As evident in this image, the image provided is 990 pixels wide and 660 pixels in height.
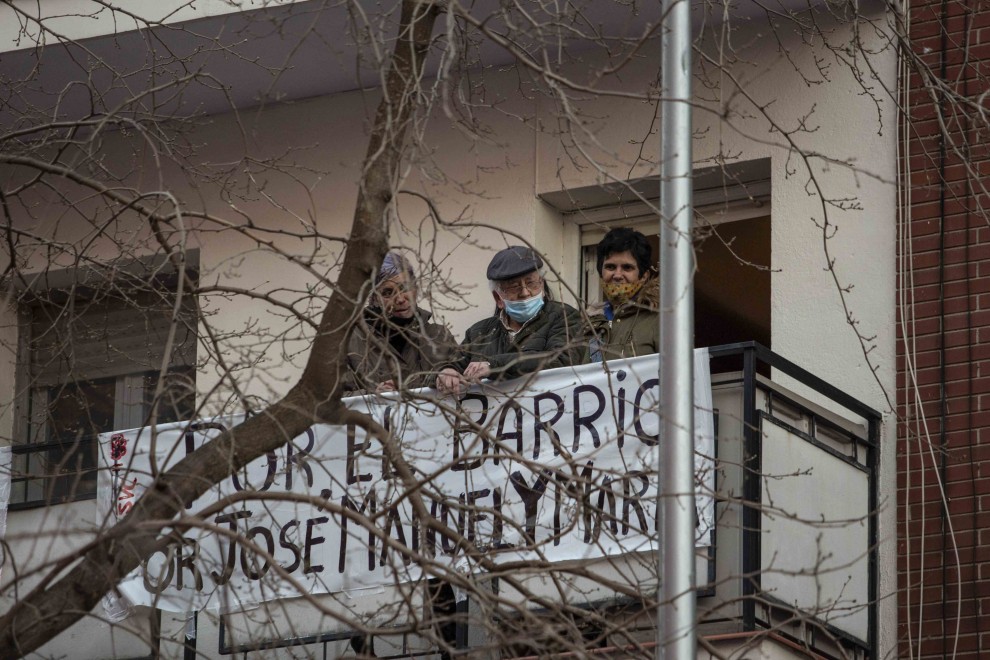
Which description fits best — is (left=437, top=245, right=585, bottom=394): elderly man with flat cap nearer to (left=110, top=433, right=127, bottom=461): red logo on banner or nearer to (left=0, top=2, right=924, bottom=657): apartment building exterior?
(left=0, top=2, right=924, bottom=657): apartment building exterior

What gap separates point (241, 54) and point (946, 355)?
4.79 m

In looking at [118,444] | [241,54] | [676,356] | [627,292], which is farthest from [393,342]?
[676,356]

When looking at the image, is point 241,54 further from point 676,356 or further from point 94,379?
point 676,356

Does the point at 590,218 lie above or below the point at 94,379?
above

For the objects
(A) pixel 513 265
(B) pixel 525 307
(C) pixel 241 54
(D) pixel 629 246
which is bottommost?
(B) pixel 525 307

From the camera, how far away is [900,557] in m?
9.10

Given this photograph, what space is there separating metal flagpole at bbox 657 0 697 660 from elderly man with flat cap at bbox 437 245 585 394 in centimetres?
177

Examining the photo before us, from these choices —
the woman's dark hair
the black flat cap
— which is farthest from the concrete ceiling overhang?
the black flat cap

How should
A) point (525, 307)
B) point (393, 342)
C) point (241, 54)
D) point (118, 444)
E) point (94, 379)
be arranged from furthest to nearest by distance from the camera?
point (94, 379) < point (241, 54) < point (118, 444) < point (393, 342) < point (525, 307)

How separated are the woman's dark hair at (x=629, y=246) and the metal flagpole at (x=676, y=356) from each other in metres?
1.95

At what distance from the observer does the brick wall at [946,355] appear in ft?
29.3

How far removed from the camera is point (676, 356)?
6934mm

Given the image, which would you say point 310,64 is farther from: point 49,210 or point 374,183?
point 374,183

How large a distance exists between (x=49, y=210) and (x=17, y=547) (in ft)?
9.17
